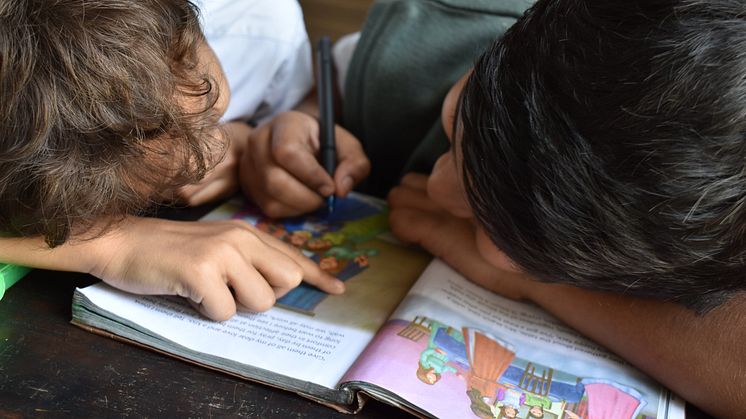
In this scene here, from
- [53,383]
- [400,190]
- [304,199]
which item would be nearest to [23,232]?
[53,383]

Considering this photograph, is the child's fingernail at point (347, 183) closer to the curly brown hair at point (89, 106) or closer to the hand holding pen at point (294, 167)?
the hand holding pen at point (294, 167)

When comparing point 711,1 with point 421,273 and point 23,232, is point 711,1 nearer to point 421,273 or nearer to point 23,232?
point 421,273

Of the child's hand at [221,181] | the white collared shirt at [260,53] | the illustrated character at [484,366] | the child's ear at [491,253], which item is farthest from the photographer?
the white collared shirt at [260,53]

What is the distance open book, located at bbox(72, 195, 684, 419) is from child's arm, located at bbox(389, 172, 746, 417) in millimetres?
16

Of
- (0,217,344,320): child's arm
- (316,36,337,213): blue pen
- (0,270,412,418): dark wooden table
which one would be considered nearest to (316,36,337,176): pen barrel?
(316,36,337,213): blue pen

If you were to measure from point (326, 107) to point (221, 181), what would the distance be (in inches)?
6.4

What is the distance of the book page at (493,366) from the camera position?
569 millimetres

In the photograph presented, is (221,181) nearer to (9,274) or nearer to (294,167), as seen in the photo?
(294,167)

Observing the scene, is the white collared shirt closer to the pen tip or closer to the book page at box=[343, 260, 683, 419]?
the pen tip

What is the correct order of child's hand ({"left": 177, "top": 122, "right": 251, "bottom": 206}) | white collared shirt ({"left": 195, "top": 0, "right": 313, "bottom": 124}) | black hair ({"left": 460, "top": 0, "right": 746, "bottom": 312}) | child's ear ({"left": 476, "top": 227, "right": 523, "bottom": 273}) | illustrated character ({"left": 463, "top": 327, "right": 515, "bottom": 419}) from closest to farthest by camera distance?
1. black hair ({"left": 460, "top": 0, "right": 746, "bottom": 312})
2. illustrated character ({"left": 463, "top": 327, "right": 515, "bottom": 419})
3. child's ear ({"left": 476, "top": 227, "right": 523, "bottom": 273})
4. child's hand ({"left": 177, "top": 122, "right": 251, "bottom": 206})
5. white collared shirt ({"left": 195, "top": 0, "right": 313, "bottom": 124})

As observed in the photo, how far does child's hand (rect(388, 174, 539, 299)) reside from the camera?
73 centimetres

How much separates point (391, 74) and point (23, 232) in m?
0.52

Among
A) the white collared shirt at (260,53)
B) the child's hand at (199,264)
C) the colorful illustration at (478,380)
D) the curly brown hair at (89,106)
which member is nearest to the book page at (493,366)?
the colorful illustration at (478,380)

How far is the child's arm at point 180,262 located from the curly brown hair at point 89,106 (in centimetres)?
2
